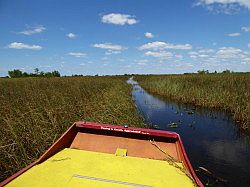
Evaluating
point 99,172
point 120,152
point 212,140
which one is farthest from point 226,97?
point 99,172

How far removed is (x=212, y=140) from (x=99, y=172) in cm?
530

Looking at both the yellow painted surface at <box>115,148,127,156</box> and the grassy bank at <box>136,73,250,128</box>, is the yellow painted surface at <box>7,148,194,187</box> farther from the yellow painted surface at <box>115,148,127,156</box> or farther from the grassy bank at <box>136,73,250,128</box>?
the grassy bank at <box>136,73,250,128</box>

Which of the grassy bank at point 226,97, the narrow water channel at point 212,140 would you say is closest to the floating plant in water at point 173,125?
the narrow water channel at point 212,140

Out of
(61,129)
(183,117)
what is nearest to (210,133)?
(183,117)

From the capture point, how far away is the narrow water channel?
5.30m

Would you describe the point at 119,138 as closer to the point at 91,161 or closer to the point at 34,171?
the point at 91,161

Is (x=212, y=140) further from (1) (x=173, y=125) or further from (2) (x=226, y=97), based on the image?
(2) (x=226, y=97)

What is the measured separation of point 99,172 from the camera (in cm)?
306

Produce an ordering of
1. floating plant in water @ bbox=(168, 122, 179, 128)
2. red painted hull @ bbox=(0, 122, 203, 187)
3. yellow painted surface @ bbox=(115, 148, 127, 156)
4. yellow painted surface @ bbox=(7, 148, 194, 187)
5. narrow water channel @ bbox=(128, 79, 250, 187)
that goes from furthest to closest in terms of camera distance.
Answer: floating plant in water @ bbox=(168, 122, 179, 128) → narrow water channel @ bbox=(128, 79, 250, 187) → red painted hull @ bbox=(0, 122, 203, 187) → yellow painted surface @ bbox=(115, 148, 127, 156) → yellow painted surface @ bbox=(7, 148, 194, 187)

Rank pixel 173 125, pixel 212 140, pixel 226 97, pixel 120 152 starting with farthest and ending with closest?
1. pixel 226 97
2. pixel 173 125
3. pixel 212 140
4. pixel 120 152

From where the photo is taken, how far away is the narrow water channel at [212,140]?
17.4ft

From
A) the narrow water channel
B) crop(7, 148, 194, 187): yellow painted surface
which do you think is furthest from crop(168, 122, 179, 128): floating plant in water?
crop(7, 148, 194, 187): yellow painted surface

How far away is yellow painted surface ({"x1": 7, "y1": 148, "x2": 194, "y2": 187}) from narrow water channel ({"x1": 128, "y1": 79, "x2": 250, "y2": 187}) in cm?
201

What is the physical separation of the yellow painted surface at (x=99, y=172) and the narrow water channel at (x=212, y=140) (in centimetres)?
201
